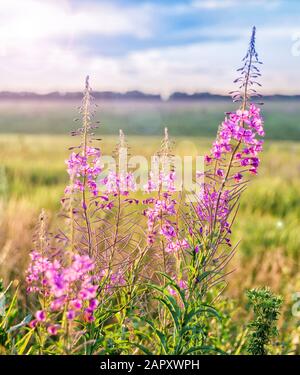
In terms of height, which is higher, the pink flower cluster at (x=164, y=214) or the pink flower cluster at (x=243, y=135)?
the pink flower cluster at (x=243, y=135)

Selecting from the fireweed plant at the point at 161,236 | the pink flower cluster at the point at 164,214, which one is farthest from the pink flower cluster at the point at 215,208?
the pink flower cluster at the point at 164,214

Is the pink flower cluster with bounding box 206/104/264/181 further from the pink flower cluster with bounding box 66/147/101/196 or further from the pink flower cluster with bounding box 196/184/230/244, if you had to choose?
the pink flower cluster with bounding box 66/147/101/196

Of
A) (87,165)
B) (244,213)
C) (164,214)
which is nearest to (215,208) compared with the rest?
(164,214)

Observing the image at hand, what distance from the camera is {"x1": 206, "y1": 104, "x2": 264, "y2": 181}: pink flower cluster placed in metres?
2.72

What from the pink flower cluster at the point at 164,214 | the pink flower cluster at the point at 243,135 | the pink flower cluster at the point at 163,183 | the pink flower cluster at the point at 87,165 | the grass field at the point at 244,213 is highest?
the pink flower cluster at the point at 243,135

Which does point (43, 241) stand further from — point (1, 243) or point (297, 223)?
point (297, 223)

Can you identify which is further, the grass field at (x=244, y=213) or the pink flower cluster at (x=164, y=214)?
the grass field at (x=244, y=213)

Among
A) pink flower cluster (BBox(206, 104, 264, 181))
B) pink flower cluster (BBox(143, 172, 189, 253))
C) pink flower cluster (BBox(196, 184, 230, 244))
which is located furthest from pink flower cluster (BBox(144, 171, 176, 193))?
pink flower cluster (BBox(206, 104, 264, 181))

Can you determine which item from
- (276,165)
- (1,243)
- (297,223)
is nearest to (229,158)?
(1,243)

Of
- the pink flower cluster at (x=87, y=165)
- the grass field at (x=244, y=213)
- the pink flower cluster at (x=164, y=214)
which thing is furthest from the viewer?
the grass field at (x=244, y=213)

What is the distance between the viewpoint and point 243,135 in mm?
2727

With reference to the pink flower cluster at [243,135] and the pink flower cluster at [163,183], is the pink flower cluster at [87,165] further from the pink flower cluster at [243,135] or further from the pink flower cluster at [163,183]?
the pink flower cluster at [243,135]

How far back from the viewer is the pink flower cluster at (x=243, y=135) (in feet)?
8.94
